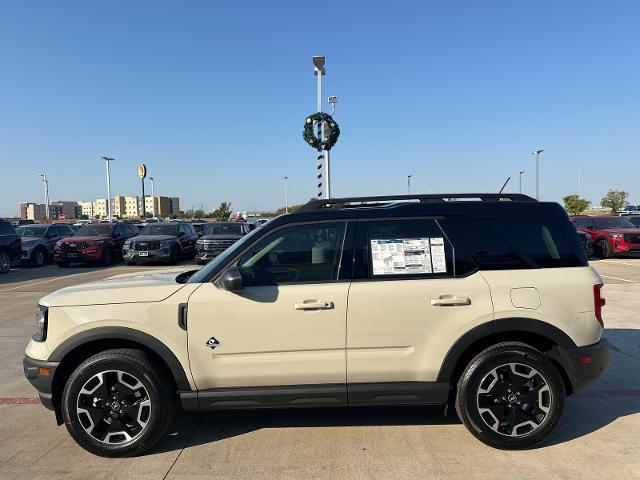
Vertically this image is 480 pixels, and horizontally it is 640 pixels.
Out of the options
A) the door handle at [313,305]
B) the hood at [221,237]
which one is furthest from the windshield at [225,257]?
the hood at [221,237]

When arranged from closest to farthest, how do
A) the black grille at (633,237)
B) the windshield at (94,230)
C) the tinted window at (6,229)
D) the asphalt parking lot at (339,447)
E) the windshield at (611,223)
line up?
the asphalt parking lot at (339,447)
the tinted window at (6,229)
the black grille at (633,237)
the windshield at (94,230)
the windshield at (611,223)

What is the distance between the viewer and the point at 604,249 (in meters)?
18.0

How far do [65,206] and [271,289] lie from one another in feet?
425

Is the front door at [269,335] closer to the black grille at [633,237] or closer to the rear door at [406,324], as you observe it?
the rear door at [406,324]

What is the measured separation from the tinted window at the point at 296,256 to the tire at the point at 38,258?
1744cm

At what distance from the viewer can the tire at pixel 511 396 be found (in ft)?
11.5

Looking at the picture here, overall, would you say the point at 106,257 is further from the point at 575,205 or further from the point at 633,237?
the point at 575,205

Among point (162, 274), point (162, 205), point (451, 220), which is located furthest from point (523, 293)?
point (162, 205)

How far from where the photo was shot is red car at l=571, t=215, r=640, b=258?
17.2 m

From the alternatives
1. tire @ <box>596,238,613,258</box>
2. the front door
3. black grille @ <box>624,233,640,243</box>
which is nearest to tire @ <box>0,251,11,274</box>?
the front door

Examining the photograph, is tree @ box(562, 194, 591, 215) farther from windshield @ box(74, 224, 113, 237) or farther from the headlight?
the headlight

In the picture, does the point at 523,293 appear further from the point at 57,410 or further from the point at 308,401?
the point at 57,410

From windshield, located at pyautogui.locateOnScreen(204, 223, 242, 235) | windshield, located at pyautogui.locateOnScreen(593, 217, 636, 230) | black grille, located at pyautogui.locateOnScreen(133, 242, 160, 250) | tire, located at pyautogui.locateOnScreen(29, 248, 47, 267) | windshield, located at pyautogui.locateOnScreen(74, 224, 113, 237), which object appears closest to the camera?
black grille, located at pyautogui.locateOnScreen(133, 242, 160, 250)

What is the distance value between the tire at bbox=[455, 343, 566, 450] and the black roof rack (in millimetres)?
1189
